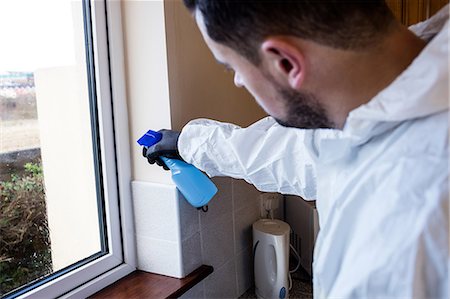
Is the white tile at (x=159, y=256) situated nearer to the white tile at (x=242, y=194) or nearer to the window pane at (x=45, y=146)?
the window pane at (x=45, y=146)

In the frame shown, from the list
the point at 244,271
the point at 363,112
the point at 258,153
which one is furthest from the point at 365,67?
the point at 244,271

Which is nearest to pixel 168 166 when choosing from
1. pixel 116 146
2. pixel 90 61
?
pixel 116 146

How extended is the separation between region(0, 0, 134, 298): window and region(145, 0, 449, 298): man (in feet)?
1.72

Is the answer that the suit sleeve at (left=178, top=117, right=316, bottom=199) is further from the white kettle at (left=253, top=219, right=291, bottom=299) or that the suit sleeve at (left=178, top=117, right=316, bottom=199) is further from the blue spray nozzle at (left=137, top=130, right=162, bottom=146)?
the white kettle at (left=253, top=219, right=291, bottom=299)

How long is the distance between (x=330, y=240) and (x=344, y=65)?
0.23 metres

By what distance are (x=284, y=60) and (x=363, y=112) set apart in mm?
120

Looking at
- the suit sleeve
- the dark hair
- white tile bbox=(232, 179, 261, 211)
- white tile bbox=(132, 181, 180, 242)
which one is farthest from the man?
white tile bbox=(232, 179, 261, 211)

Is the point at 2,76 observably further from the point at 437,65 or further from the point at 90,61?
the point at 437,65

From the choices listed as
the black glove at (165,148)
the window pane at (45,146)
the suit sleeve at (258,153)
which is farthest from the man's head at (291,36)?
the window pane at (45,146)

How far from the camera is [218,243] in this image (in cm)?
122

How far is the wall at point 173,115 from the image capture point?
105 centimetres

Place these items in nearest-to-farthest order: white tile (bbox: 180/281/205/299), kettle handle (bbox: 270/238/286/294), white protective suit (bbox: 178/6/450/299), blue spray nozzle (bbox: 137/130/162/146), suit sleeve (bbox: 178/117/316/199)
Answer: white protective suit (bbox: 178/6/450/299)
suit sleeve (bbox: 178/117/316/199)
blue spray nozzle (bbox: 137/130/162/146)
white tile (bbox: 180/281/205/299)
kettle handle (bbox: 270/238/286/294)

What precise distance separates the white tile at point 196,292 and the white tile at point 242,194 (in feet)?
0.77

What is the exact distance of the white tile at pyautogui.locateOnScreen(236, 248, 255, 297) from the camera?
1.33 m
